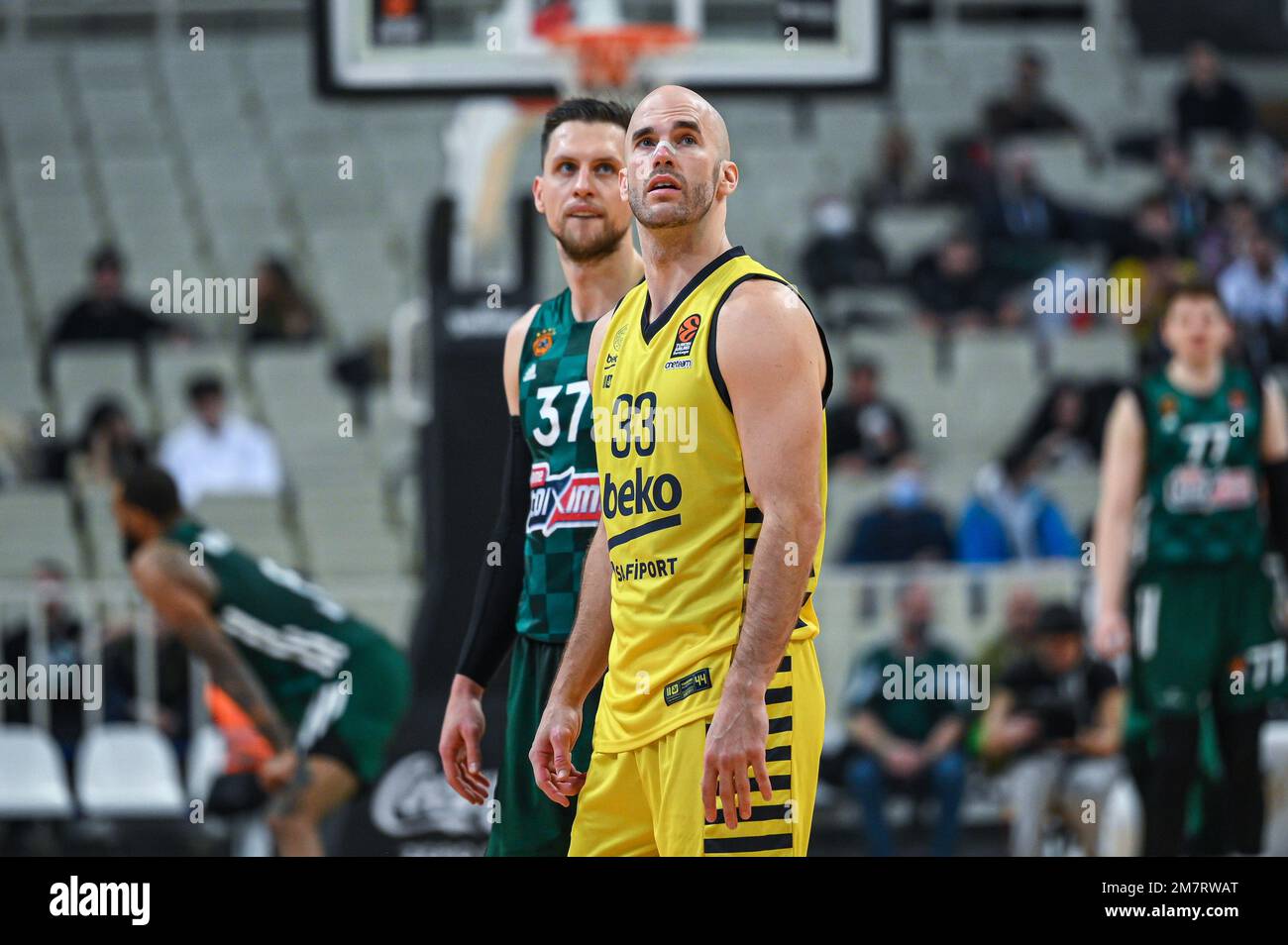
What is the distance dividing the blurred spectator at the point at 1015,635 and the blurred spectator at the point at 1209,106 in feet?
24.0

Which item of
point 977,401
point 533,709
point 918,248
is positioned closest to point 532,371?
point 533,709

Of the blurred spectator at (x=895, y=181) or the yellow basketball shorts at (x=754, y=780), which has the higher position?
the blurred spectator at (x=895, y=181)

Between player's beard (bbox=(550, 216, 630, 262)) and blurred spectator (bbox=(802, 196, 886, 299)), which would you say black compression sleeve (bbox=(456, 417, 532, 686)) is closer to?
player's beard (bbox=(550, 216, 630, 262))

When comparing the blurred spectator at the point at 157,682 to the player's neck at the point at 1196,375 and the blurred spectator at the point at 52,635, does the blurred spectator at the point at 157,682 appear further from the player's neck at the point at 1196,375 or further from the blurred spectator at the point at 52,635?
the player's neck at the point at 1196,375

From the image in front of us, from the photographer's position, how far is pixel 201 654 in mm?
7117

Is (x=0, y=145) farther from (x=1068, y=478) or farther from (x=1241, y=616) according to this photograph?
(x=1241, y=616)

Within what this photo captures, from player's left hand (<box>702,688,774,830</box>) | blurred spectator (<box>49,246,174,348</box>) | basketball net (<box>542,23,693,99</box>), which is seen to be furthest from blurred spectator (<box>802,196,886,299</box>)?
player's left hand (<box>702,688,774,830</box>)

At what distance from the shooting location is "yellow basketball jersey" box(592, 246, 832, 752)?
4.38 metres

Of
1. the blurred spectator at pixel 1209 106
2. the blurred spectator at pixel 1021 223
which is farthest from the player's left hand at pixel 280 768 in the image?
the blurred spectator at pixel 1209 106

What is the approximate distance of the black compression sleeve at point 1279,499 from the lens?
7.35m

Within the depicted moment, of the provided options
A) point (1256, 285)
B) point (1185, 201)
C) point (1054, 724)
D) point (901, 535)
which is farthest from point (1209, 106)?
point (1054, 724)

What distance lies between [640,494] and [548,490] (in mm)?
701

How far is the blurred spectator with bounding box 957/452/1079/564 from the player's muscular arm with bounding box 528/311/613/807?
7100 mm
